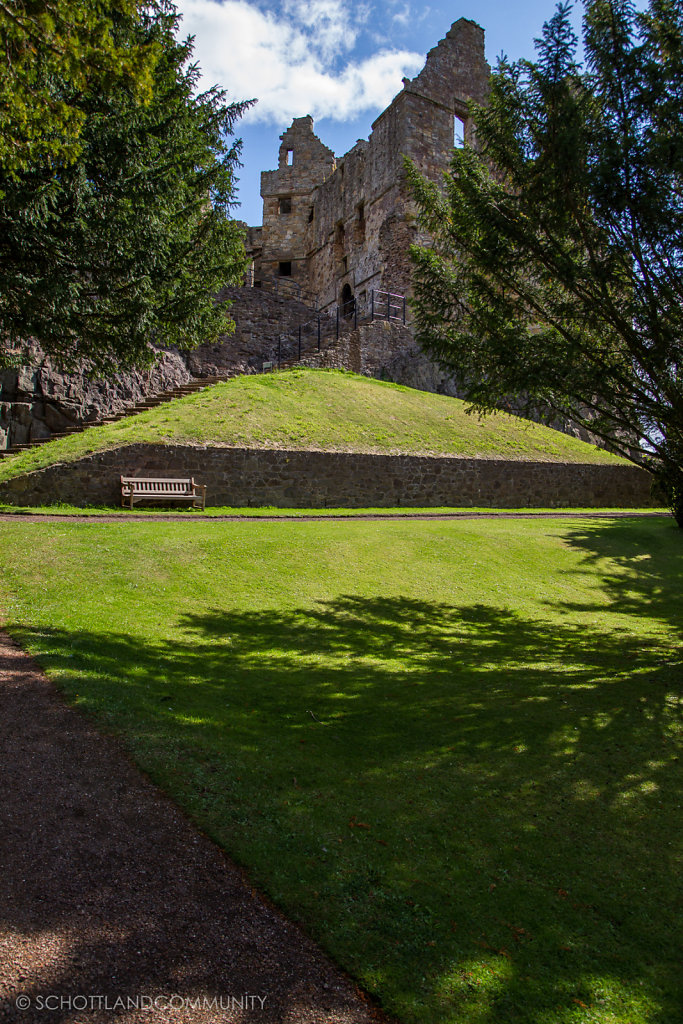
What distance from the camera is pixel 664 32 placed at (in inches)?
264

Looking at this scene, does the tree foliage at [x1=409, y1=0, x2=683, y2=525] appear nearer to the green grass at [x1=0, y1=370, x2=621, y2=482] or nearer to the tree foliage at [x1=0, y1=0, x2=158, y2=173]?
the tree foliage at [x1=0, y1=0, x2=158, y2=173]

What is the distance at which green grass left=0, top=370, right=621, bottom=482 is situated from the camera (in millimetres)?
17672

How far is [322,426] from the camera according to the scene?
68.3 ft

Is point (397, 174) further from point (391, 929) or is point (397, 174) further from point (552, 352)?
point (391, 929)

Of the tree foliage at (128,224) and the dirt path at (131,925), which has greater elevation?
the tree foliage at (128,224)

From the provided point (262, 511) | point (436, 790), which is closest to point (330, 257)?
point (262, 511)

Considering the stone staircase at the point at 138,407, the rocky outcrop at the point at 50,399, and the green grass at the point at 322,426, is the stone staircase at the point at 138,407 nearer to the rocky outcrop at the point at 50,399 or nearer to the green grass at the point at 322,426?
the rocky outcrop at the point at 50,399

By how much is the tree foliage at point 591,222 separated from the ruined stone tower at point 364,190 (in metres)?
24.0

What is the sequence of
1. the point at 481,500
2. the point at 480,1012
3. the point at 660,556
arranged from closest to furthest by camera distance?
the point at 480,1012
the point at 660,556
the point at 481,500

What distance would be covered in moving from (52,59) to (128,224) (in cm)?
252

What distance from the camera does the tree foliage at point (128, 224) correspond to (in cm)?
836

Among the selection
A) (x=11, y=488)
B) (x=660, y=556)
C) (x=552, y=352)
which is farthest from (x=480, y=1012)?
(x=11, y=488)

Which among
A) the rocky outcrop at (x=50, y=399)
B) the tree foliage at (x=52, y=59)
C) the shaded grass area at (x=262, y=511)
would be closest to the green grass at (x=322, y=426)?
the shaded grass area at (x=262, y=511)

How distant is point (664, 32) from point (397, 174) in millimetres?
30648
